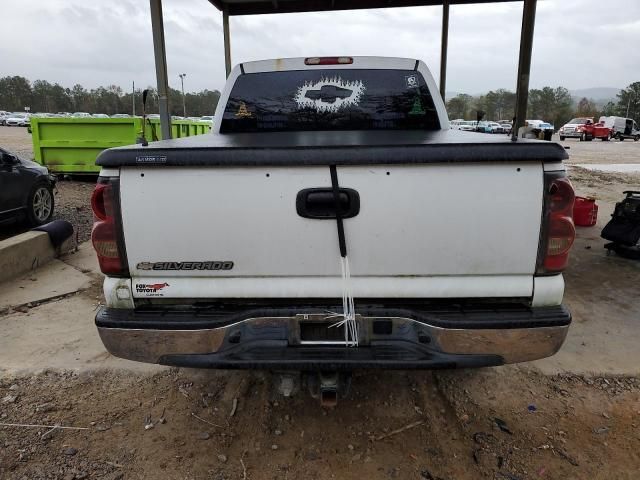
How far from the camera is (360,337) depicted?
2.41 meters

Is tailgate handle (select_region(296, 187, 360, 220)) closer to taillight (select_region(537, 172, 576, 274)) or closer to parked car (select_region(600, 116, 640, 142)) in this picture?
taillight (select_region(537, 172, 576, 274))

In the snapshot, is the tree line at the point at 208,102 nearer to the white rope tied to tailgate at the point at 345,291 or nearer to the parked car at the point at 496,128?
the parked car at the point at 496,128

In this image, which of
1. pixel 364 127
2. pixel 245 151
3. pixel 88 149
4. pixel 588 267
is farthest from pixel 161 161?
pixel 88 149

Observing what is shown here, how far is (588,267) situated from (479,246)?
447 cm

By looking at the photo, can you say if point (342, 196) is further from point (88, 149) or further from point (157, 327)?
point (88, 149)

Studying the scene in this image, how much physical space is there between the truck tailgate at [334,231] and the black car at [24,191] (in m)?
6.01

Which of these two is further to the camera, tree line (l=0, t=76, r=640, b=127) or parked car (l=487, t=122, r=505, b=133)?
tree line (l=0, t=76, r=640, b=127)

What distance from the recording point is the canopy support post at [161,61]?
7.73m

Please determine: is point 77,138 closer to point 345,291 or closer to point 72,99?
point 345,291

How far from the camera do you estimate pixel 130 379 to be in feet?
11.9

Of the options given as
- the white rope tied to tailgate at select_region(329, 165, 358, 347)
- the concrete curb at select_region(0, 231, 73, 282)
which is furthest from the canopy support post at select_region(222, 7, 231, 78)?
the white rope tied to tailgate at select_region(329, 165, 358, 347)

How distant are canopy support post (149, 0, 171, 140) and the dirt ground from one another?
193 inches

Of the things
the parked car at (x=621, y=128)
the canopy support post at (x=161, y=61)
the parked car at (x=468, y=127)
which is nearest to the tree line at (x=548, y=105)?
the parked car at (x=621, y=128)

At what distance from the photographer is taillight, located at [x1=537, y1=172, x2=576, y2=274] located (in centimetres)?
231
